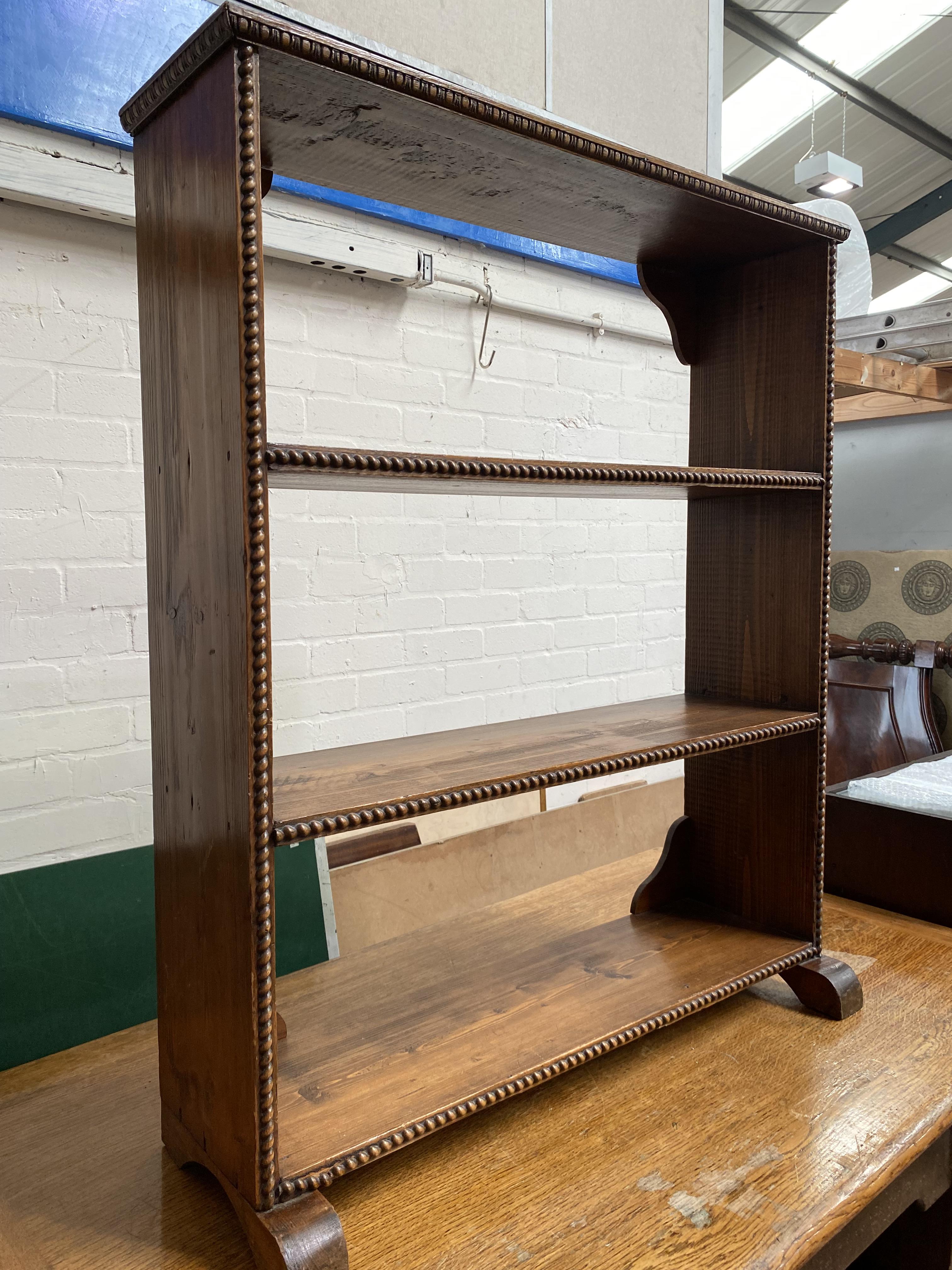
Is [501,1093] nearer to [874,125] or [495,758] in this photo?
[495,758]

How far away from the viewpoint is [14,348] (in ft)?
4.50

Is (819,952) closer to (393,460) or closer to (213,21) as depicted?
(393,460)

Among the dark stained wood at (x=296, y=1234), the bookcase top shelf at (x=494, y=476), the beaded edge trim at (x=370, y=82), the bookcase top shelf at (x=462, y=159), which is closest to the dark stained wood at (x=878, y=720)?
the bookcase top shelf at (x=494, y=476)

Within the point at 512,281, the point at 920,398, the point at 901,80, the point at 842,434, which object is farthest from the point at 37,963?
the point at 901,80

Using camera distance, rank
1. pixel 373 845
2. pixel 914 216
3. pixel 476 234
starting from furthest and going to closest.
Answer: pixel 914 216 → pixel 476 234 → pixel 373 845

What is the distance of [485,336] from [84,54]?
2.89 ft

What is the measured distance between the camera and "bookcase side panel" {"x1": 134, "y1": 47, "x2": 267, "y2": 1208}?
2.81 ft

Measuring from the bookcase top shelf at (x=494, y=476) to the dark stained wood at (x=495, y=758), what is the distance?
1.10 feet

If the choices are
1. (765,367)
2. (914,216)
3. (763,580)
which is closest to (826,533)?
(763,580)

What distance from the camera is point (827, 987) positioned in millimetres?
1401

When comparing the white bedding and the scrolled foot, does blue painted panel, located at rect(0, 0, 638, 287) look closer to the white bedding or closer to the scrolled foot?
the scrolled foot

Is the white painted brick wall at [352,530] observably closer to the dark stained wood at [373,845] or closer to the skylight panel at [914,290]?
the dark stained wood at [373,845]

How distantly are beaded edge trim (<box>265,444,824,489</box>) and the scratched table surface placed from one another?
0.80 metres

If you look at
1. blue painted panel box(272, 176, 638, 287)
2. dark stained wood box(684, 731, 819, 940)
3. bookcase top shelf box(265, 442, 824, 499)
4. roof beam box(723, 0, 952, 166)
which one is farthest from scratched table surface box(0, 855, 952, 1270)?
roof beam box(723, 0, 952, 166)
